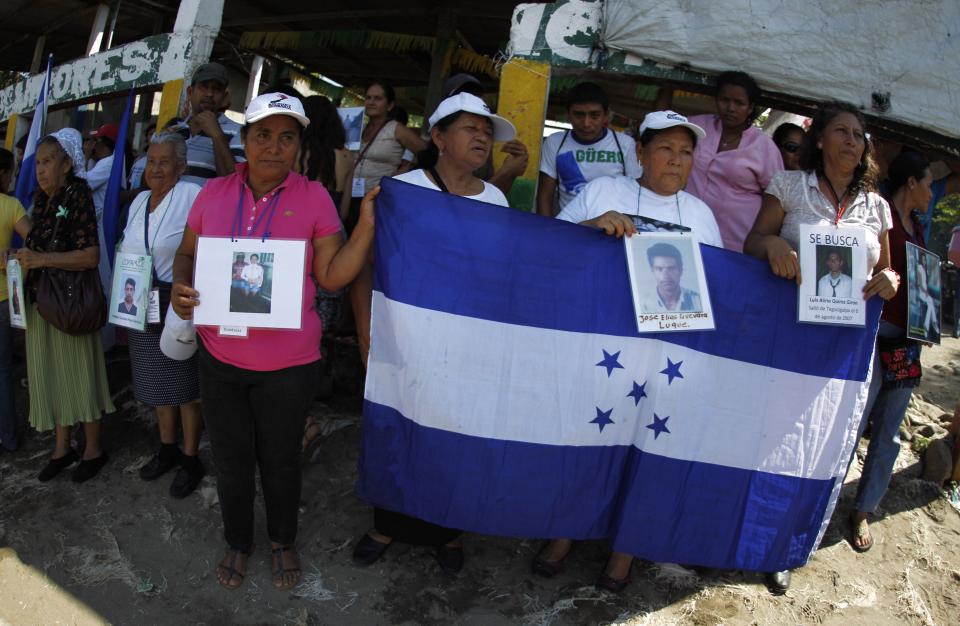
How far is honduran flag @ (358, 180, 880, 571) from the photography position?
2.88 metres

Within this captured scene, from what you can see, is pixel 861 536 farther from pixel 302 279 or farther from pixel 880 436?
pixel 302 279

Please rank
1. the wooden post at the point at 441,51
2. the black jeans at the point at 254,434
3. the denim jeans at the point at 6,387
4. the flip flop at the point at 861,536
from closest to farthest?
the black jeans at the point at 254,434, the flip flop at the point at 861,536, the denim jeans at the point at 6,387, the wooden post at the point at 441,51

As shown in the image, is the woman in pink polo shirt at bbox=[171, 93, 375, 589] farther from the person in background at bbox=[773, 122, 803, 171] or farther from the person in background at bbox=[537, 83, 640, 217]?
the person in background at bbox=[773, 122, 803, 171]

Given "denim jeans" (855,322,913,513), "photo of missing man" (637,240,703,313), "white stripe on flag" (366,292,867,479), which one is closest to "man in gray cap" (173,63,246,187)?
"white stripe on flag" (366,292,867,479)

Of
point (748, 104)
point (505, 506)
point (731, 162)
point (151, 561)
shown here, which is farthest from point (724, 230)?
point (151, 561)

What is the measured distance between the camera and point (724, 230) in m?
3.65

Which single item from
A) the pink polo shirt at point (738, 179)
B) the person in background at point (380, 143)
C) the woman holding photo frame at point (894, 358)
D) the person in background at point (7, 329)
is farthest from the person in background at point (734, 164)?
the person in background at point (7, 329)

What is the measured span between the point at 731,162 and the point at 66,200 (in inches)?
153

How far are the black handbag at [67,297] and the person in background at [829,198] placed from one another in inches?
146

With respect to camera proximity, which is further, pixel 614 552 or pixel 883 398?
pixel 883 398

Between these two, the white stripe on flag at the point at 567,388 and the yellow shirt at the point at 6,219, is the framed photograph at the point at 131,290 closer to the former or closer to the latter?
the yellow shirt at the point at 6,219

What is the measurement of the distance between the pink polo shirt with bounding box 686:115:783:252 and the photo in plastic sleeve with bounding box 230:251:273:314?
7.87ft

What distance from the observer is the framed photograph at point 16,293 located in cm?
384

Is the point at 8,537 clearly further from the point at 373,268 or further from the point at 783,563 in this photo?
the point at 783,563
